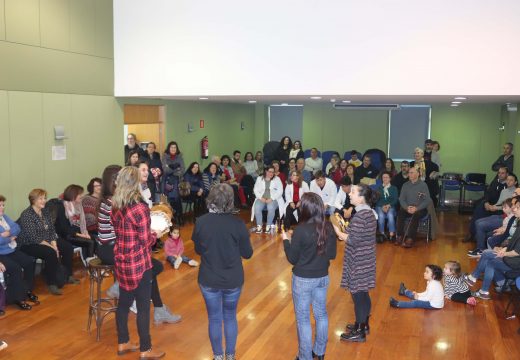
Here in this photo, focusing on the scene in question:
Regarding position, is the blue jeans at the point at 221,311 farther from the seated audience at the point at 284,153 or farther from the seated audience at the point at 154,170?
the seated audience at the point at 284,153

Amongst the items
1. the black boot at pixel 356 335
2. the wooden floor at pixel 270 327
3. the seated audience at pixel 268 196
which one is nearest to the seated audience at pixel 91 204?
the wooden floor at pixel 270 327

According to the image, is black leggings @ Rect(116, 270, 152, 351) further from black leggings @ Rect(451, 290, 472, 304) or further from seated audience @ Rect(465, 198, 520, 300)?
seated audience @ Rect(465, 198, 520, 300)

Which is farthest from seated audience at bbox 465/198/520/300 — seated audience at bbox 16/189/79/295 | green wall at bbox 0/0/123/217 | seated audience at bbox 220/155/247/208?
green wall at bbox 0/0/123/217

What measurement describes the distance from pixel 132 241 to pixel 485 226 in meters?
5.86

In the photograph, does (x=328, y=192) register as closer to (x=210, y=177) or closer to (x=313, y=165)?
(x=210, y=177)

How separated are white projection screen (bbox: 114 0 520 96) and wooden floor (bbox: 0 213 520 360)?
108 inches

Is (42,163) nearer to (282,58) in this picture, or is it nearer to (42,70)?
(42,70)

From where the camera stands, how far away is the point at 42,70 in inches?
311

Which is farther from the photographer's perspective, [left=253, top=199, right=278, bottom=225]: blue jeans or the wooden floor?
[left=253, top=199, right=278, bottom=225]: blue jeans

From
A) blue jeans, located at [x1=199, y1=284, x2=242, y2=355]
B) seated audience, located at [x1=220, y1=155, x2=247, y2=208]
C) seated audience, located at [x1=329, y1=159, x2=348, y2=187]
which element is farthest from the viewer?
seated audience, located at [x1=220, y1=155, x2=247, y2=208]

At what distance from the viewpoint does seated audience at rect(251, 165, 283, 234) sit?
10172 mm

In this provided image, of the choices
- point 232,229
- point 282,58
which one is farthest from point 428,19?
point 232,229

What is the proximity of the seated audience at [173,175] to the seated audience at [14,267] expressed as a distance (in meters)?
3.89

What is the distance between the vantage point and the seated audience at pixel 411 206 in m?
9.26
